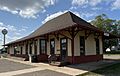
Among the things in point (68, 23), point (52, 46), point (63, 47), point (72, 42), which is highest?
point (68, 23)

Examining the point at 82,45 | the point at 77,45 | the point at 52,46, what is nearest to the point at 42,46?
the point at 52,46

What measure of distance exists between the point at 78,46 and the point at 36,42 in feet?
23.4

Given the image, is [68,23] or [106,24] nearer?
[68,23]

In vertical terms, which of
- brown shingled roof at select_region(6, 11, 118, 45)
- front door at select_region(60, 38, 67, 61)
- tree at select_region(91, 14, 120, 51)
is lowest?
front door at select_region(60, 38, 67, 61)

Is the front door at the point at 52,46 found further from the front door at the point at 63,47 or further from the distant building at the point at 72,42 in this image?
the front door at the point at 63,47

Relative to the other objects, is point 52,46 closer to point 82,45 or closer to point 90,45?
point 82,45

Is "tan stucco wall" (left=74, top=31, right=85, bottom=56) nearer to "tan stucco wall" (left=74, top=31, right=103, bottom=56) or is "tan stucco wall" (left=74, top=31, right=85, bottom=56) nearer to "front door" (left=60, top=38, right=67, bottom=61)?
"tan stucco wall" (left=74, top=31, right=103, bottom=56)

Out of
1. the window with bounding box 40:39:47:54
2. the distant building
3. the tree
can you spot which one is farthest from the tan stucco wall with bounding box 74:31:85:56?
the tree

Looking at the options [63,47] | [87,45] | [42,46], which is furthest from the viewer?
[42,46]

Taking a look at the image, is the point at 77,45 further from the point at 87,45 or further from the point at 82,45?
the point at 87,45

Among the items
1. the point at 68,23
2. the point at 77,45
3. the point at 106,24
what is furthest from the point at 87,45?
the point at 106,24

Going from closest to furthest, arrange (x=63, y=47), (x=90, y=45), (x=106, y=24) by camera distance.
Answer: (x=63, y=47), (x=90, y=45), (x=106, y=24)

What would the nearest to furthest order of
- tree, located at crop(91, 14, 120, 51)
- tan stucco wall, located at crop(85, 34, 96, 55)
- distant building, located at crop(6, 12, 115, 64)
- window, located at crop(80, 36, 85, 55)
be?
distant building, located at crop(6, 12, 115, 64)
window, located at crop(80, 36, 85, 55)
tan stucco wall, located at crop(85, 34, 96, 55)
tree, located at crop(91, 14, 120, 51)

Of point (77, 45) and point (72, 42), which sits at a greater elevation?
point (72, 42)
